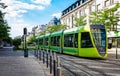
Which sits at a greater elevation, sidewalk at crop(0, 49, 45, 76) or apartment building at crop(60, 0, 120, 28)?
apartment building at crop(60, 0, 120, 28)

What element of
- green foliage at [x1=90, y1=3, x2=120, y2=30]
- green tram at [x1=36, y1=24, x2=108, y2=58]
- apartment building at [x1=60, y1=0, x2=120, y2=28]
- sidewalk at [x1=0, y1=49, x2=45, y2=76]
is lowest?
sidewalk at [x1=0, y1=49, x2=45, y2=76]

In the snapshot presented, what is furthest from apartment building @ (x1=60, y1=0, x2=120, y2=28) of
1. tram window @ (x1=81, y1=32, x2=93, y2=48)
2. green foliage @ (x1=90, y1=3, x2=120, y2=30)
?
tram window @ (x1=81, y1=32, x2=93, y2=48)

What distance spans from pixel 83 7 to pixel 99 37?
63159mm

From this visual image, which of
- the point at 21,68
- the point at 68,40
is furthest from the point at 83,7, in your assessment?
the point at 21,68

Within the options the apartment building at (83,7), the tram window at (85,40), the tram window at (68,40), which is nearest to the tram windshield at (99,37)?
the tram window at (85,40)

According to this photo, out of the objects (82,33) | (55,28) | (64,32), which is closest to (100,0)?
(55,28)

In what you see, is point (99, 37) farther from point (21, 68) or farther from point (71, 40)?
point (21, 68)

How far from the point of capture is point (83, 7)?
89.1 m

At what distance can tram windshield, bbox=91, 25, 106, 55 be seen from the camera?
2639 centimetres

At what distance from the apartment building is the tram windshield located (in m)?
31.8

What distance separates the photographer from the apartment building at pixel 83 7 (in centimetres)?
7025

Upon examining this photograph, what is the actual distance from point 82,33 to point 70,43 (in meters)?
4.26

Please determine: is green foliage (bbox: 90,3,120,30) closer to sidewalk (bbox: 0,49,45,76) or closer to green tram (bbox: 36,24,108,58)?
green tram (bbox: 36,24,108,58)

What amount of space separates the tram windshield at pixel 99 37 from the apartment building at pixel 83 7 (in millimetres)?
31828
